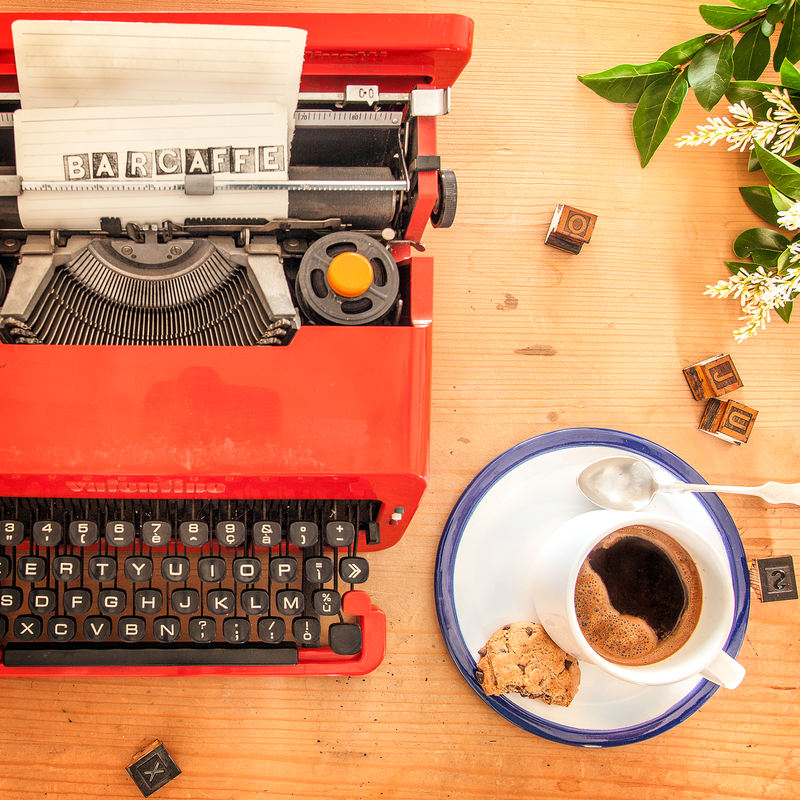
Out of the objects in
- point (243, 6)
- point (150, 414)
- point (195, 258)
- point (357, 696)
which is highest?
point (243, 6)

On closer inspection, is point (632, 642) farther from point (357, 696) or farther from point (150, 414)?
point (150, 414)

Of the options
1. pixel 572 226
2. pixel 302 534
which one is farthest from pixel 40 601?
pixel 572 226

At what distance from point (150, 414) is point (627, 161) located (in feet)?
3.07

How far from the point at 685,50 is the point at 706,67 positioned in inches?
1.8

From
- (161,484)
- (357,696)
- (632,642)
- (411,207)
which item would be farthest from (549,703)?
(411,207)

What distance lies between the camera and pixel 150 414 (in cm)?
80

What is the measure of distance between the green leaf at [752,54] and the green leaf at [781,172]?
0.15 meters

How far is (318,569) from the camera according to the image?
2.91 feet

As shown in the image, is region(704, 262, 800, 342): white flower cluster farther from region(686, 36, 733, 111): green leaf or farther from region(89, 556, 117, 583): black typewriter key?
region(89, 556, 117, 583): black typewriter key

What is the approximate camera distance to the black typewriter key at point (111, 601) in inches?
35.7

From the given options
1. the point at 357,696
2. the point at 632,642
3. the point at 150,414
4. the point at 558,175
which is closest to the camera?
the point at 150,414

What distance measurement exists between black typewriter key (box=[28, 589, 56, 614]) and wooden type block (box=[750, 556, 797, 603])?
3.70ft

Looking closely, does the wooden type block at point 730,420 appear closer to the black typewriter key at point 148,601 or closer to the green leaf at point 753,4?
the green leaf at point 753,4

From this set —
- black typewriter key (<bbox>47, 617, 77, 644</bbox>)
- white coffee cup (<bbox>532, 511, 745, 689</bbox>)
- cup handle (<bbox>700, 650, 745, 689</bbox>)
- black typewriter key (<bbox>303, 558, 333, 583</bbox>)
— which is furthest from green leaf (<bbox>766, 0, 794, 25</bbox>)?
black typewriter key (<bbox>47, 617, 77, 644</bbox>)
